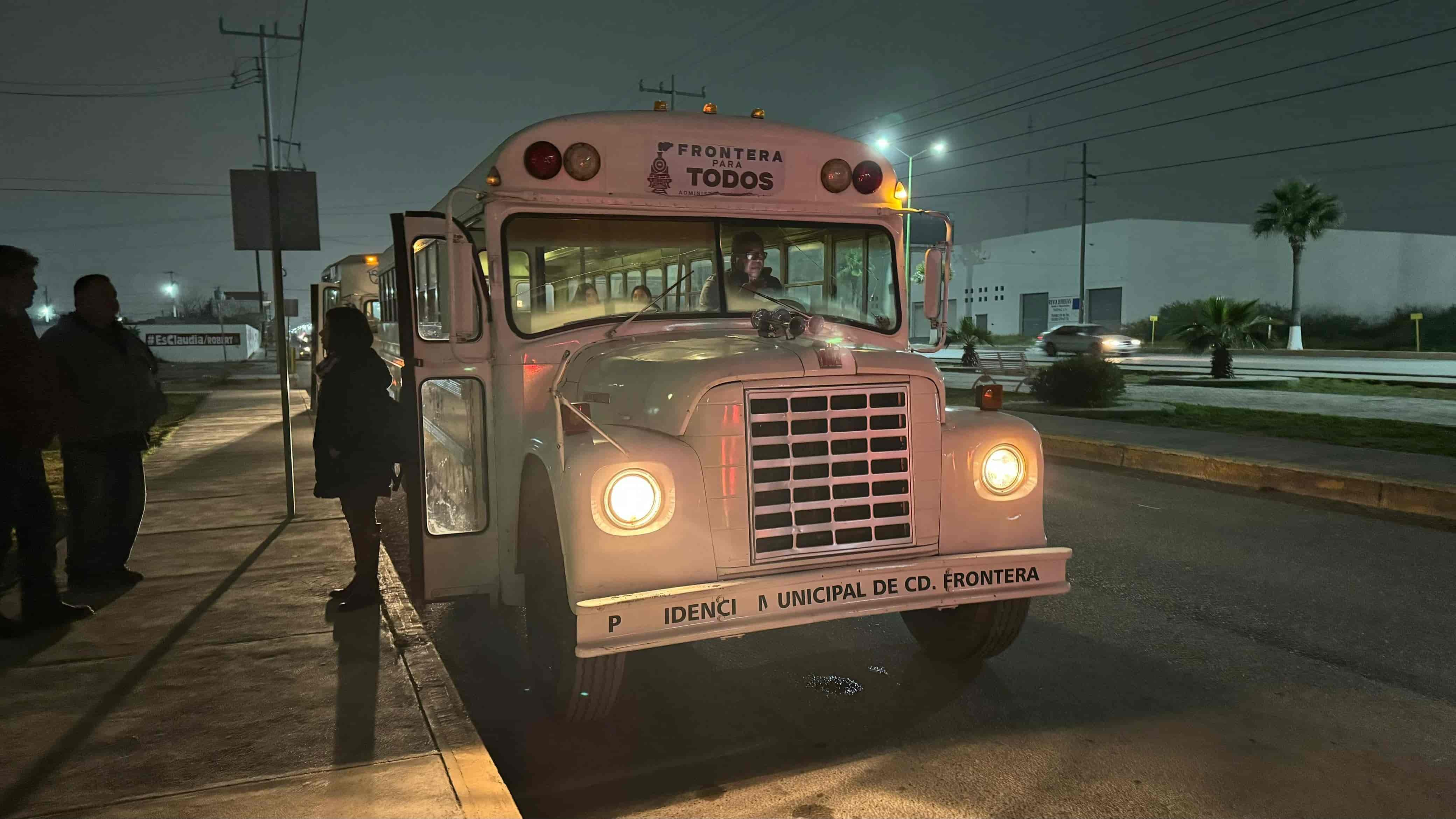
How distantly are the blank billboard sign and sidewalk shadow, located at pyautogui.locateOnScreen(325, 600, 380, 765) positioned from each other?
3.54m

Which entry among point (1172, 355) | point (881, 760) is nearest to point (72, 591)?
point (881, 760)

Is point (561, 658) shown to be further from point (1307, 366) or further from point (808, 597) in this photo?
point (1307, 366)

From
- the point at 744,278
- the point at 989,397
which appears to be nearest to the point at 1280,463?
the point at 989,397

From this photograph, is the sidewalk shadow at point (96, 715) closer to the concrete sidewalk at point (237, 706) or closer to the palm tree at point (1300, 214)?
the concrete sidewalk at point (237, 706)

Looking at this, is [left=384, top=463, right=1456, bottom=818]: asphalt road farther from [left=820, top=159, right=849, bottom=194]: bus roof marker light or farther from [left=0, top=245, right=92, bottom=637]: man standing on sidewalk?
[left=820, top=159, right=849, bottom=194]: bus roof marker light

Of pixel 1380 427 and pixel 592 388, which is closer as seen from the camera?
pixel 592 388

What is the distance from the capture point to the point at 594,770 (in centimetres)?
365

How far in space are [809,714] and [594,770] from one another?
0.99 metres

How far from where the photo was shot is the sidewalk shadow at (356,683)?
3.53 m

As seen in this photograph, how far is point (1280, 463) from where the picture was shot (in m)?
9.75

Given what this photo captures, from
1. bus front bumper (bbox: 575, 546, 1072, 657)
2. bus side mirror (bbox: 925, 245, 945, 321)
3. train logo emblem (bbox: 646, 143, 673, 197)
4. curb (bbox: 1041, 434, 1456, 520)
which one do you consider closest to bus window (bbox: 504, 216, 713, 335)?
train logo emblem (bbox: 646, 143, 673, 197)

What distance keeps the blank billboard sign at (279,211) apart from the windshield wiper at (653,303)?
13.0 feet

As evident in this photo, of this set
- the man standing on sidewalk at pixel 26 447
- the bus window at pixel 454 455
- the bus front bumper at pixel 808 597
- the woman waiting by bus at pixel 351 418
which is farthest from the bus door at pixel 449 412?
the man standing on sidewalk at pixel 26 447

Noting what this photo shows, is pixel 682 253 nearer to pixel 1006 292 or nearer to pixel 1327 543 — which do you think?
pixel 1327 543
